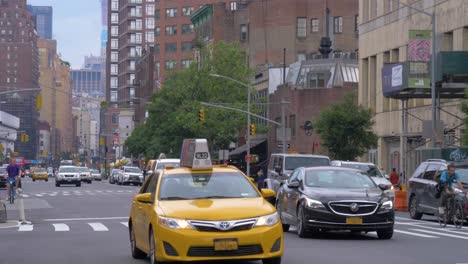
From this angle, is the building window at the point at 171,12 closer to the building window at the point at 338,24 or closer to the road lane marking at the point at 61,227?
the building window at the point at 338,24

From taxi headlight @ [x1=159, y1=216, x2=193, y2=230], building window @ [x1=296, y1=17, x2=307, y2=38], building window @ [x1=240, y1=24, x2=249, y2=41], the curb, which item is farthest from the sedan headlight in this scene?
building window @ [x1=240, y1=24, x2=249, y2=41]

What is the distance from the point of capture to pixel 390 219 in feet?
68.7

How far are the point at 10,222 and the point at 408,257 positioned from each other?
1466cm

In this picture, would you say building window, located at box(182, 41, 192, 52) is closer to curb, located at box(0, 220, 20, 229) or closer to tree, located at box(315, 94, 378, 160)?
tree, located at box(315, 94, 378, 160)

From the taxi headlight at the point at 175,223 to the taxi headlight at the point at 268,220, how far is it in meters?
0.95

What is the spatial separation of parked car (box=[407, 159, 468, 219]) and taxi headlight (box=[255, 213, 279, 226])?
14.2m

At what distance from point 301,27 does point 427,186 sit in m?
68.7

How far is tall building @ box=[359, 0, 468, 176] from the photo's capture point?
48531 mm

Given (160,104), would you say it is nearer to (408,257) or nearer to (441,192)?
(441,192)

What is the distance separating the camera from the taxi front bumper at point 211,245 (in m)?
14.4

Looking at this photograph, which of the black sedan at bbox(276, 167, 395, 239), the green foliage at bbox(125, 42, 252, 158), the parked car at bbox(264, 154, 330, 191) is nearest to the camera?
the black sedan at bbox(276, 167, 395, 239)

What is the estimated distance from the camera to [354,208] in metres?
20.8

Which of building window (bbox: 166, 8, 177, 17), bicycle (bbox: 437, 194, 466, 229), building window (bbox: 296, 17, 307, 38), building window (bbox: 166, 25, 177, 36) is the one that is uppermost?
building window (bbox: 166, 8, 177, 17)

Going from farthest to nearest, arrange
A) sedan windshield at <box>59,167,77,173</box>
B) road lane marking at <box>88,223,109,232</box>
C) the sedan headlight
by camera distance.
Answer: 1. sedan windshield at <box>59,167,77,173</box>
2. road lane marking at <box>88,223,109,232</box>
3. the sedan headlight
